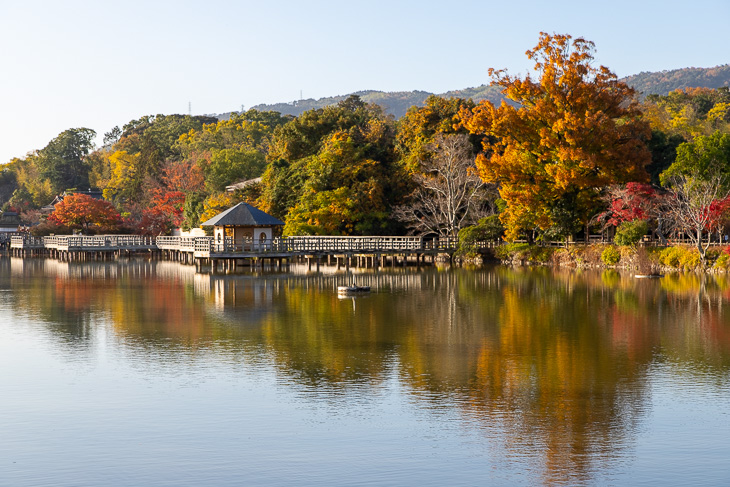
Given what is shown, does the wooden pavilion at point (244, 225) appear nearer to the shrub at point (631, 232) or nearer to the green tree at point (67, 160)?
the shrub at point (631, 232)

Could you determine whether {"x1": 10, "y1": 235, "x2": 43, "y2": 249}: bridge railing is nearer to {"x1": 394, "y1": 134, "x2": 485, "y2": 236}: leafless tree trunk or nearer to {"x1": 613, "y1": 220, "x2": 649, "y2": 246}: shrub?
{"x1": 394, "y1": 134, "x2": 485, "y2": 236}: leafless tree trunk

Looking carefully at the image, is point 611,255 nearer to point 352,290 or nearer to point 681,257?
point 681,257

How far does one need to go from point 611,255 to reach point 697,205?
555cm

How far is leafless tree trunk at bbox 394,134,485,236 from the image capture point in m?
54.2

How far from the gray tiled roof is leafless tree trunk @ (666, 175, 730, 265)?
942 inches

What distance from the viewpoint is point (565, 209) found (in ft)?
160

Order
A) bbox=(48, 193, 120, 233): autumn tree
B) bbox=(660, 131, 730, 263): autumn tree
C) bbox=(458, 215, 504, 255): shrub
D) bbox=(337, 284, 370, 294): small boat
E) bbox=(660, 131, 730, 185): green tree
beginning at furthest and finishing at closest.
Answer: bbox=(48, 193, 120, 233): autumn tree
bbox=(458, 215, 504, 255): shrub
bbox=(660, 131, 730, 185): green tree
bbox=(660, 131, 730, 263): autumn tree
bbox=(337, 284, 370, 294): small boat

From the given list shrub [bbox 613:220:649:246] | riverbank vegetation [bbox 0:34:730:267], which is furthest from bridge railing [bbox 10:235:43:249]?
shrub [bbox 613:220:649:246]

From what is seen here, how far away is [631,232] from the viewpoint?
4488cm

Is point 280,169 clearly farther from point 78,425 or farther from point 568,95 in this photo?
point 78,425

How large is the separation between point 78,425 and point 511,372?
29.9 feet

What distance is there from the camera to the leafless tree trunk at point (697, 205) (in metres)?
43.0

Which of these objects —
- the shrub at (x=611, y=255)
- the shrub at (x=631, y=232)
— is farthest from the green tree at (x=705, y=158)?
the shrub at (x=611, y=255)

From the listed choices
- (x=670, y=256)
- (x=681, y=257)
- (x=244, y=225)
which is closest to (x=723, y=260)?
(x=681, y=257)
